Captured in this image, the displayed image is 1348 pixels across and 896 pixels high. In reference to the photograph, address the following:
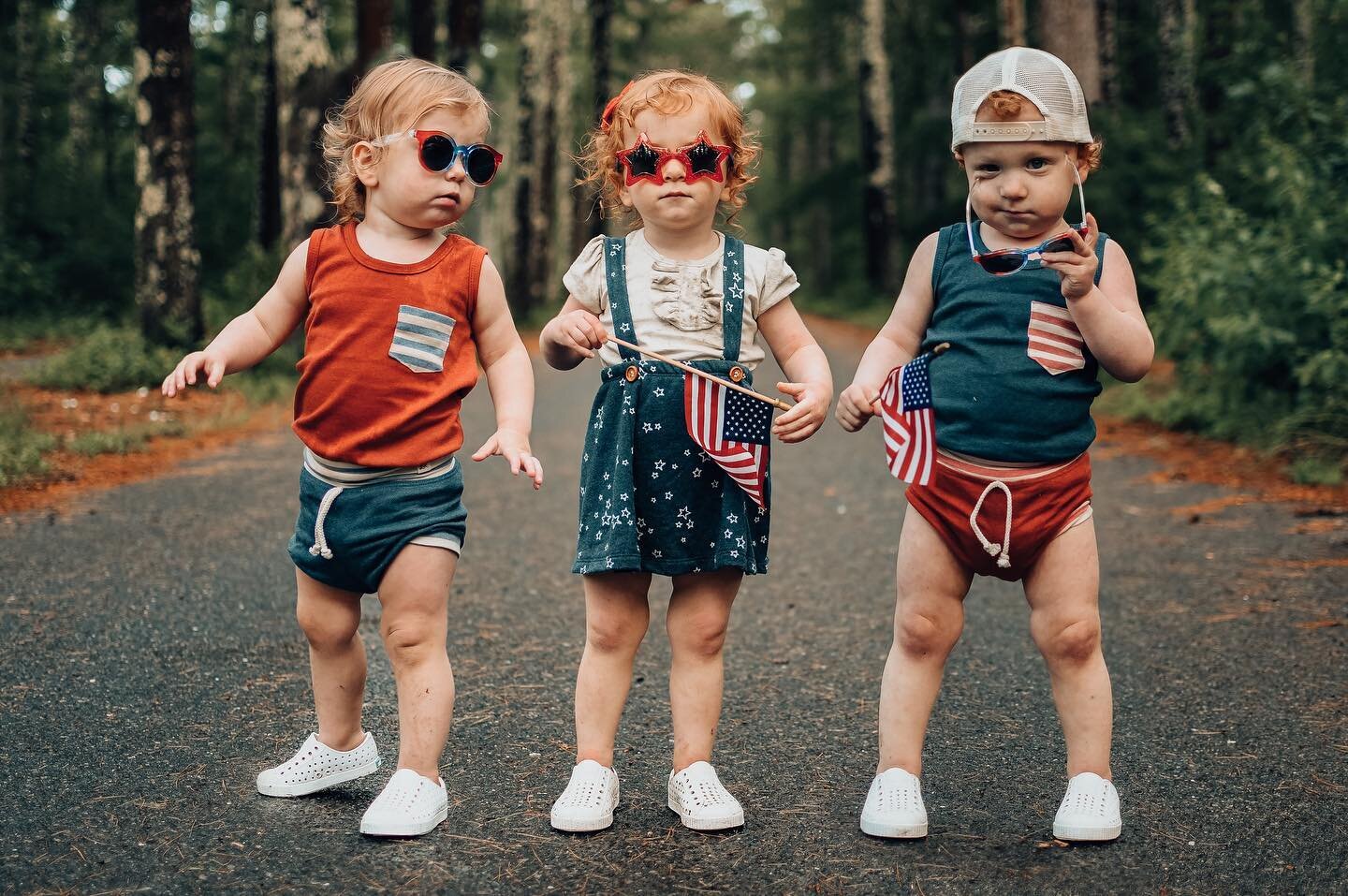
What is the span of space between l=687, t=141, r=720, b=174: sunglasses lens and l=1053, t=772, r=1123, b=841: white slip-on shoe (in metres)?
1.72

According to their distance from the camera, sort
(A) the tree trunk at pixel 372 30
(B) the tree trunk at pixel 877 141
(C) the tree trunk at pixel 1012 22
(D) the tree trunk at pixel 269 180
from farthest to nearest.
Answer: (B) the tree trunk at pixel 877 141
(D) the tree trunk at pixel 269 180
(C) the tree trunk at pixel 1012 22
(A) the tree trunk at pixel 372 30

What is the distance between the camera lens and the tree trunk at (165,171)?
12.1 meters

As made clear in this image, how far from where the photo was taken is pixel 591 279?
3.29 m

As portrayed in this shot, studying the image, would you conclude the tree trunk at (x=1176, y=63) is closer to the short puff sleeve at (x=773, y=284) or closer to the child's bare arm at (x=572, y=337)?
the short puff sleeve at (x=773, y=284)

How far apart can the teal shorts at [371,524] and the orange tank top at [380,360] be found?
0.08 m

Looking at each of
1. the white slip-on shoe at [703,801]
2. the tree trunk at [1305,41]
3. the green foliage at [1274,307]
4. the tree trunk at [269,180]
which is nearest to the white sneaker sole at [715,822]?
the white slip-on shoe at [703,801]

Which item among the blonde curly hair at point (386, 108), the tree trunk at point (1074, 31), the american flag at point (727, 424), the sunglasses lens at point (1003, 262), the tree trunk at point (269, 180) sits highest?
the tree trunk at point (1074, 31)

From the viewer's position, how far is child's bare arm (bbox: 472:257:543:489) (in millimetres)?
3215

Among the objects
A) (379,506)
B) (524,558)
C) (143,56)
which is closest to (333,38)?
(143,56)

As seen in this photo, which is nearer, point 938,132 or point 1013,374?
point 1013,374

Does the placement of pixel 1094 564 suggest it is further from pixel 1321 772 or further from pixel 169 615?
pixel 169 615

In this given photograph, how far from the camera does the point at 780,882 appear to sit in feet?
9.17

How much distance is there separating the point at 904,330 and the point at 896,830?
3.95ft

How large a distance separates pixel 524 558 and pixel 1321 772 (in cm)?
373
